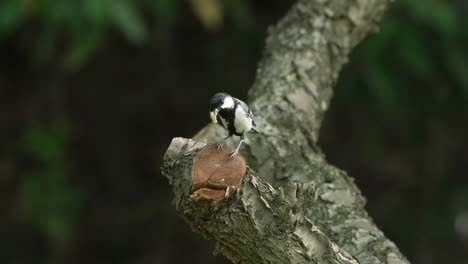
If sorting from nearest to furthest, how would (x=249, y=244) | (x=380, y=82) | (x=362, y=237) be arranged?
(x=249, y=244) < (x=362, y=237) < (x=380, y=82)

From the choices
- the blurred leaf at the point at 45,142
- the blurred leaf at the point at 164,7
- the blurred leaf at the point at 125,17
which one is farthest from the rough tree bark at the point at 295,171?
the blurred leaf at the point at 45,142

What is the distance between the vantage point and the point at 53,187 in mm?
5086

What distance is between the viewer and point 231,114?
81.5 inches

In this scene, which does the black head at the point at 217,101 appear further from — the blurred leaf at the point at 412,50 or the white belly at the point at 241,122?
the blurred leaf at the point at 412,50

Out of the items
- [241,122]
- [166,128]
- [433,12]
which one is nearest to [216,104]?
[241,122]

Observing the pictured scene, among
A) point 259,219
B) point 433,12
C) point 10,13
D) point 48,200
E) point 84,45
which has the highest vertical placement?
point 10,13

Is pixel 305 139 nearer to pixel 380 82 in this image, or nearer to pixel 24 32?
pixel 380 82

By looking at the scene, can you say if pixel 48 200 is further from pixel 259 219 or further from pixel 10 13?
pixel 259 219

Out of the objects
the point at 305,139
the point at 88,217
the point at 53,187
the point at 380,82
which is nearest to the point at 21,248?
the point at 88,217

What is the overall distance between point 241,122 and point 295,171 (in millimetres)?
423

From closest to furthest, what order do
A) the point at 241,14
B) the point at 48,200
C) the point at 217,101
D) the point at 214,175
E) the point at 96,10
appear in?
the point at 214,175 < the point at 217,101 < the point at 96,10 < the point at 241,14 < the point at 48,200

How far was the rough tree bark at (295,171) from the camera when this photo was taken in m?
1.83

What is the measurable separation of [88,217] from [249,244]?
4.26 meters

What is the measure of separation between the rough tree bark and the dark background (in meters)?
1.27
